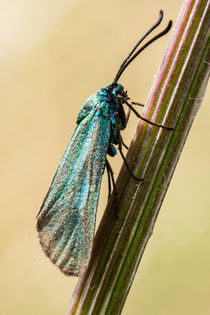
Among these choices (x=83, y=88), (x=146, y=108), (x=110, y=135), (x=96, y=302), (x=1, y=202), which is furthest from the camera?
(x=83, y=88)

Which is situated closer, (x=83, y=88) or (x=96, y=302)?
(x=96, y=302)

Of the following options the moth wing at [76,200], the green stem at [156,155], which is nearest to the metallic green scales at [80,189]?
the moth wing at [76,200]

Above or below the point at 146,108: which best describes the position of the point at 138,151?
below

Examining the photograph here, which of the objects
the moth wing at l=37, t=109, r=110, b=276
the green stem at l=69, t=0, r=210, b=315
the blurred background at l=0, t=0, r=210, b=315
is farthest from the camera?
the blurred background at l=0, t=0, r=210, b=315

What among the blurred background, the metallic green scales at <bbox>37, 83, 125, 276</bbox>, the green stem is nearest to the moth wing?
the metallic green scales at <bbox>37, 83, 125, 276</bbox>

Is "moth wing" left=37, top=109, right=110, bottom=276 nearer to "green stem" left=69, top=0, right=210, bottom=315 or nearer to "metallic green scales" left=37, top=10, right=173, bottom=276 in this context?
"metallic green scales" left=37, top=10, right=173, bottom=276

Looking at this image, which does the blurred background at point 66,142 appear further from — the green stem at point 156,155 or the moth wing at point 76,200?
the green stem at point 156,155

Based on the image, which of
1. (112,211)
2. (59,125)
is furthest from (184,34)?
(59,125)

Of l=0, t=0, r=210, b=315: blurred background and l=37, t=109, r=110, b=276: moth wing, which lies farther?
l=0, t=0, r=210, b=315: blurred background

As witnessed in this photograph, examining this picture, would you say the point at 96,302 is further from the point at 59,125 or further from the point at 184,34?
the point at 59,125
